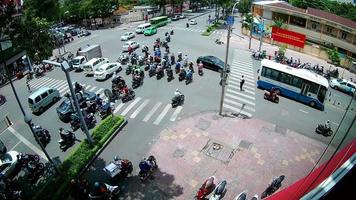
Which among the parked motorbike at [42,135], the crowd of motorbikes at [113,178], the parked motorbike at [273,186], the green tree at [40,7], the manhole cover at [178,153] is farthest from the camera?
the green tree at [40,7]

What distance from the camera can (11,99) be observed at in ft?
106

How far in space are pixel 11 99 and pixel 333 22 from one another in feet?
160

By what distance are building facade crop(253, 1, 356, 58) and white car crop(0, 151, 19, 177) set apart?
49554 mm

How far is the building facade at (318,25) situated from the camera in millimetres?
48938

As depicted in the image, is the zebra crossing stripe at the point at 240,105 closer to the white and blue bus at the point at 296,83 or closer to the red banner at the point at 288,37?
the white and blue bus at the point at 296,83

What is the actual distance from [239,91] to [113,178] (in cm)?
1735

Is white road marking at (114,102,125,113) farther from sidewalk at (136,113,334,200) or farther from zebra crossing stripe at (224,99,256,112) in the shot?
zebra crossing stripe at (224,99,256,112)

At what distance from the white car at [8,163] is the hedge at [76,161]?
123 inches

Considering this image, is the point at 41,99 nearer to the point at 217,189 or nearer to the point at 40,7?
the point at 217,189

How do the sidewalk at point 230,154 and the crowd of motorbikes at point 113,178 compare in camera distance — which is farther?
the sidewalk at point 230,154

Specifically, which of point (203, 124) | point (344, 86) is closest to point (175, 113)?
point (203, 124)

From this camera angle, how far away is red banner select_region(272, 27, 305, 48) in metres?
49.0

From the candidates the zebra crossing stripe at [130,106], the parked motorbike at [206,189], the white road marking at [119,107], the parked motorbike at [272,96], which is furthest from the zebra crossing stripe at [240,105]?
the parked motorbike at [206,189]

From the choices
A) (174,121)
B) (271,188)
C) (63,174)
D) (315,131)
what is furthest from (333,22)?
(63,174)
